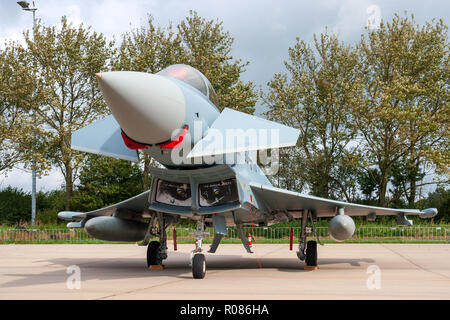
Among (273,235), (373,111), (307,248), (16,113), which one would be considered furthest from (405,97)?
(16,113)

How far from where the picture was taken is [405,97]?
30859mm

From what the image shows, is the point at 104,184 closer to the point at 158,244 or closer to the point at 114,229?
the point at 158,244

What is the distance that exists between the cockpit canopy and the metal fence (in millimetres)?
15820

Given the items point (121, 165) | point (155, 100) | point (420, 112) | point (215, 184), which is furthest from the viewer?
point (121, 165)

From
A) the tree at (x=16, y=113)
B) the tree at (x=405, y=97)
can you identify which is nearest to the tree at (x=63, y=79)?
the tree at (x=16, y=113)

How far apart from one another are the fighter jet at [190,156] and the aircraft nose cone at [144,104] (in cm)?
2

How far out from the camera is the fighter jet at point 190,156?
7656 mm

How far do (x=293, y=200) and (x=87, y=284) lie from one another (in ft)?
17.9

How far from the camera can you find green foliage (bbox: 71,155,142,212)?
34.7 metres

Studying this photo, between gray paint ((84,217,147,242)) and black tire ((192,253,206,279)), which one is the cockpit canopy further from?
gray paint ((84,217,147,242))

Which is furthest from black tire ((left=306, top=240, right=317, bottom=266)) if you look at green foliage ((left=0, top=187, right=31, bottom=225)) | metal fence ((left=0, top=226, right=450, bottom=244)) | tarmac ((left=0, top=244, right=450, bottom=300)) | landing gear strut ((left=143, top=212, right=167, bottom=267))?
green foliage ((left=0, top=187, right=31, bottom=225))

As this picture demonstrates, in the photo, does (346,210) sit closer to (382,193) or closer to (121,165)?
(382,193)

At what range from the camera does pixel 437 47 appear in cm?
3366

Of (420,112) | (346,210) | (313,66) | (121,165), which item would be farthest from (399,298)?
(313,66)
